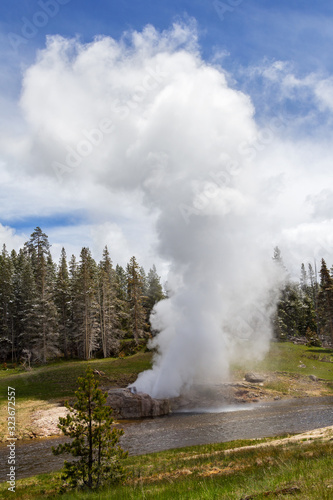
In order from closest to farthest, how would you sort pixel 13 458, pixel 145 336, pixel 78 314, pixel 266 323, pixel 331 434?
pixel 331 434 → pixel 13 458 → pixel 266 323 → pixel 78 314 → pixel 145 336

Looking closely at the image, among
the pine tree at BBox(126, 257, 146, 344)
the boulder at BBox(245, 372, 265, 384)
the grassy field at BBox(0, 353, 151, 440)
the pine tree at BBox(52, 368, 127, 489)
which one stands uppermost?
the pine tree at BBox(126, 257, 146, 344)

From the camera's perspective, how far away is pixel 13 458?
2333 cm

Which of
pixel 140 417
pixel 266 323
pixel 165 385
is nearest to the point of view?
pixel 140 417

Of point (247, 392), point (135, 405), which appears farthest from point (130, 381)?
point (247, 392)

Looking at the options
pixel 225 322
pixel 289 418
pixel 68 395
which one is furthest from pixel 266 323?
pixel 68 395

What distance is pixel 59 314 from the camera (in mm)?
72312

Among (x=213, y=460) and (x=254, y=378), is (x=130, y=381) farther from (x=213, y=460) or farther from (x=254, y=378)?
(x=213, y=460)

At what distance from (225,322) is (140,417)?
20.6 metres

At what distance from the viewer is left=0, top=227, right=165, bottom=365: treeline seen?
66.1 metres

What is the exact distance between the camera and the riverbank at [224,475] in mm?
7711

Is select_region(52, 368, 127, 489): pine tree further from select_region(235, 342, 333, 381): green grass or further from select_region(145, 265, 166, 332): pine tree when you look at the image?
select_region(145, 265, 166, 332): pine tree

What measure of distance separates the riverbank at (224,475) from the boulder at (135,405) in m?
16.7

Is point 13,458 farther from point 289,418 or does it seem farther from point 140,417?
point 289,418

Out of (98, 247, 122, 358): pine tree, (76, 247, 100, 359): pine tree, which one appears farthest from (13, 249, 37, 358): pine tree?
(98, 247, 122, 358): pine tree
